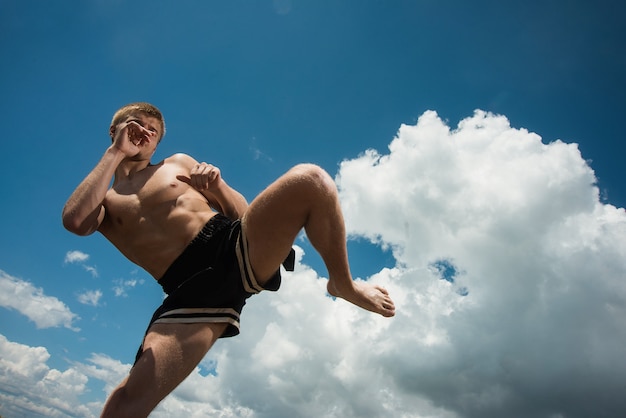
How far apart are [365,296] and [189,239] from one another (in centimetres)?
170

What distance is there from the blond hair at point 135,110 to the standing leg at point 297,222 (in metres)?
2.01

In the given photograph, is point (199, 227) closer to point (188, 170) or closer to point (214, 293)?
point (214, 293)

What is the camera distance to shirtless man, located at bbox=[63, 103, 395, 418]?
3.34m

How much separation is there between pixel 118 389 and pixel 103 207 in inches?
67.2

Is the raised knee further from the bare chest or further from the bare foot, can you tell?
the bare chest

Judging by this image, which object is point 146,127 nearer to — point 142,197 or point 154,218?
point 142,197

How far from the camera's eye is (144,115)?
4.70 m

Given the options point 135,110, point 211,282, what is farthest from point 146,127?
point 211,282

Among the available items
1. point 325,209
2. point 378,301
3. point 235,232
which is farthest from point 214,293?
point 378,301

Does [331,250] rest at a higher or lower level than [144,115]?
lower

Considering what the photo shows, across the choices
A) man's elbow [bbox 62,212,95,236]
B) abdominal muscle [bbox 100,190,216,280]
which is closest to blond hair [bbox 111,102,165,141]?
abdominal muscle [bbox 100,190,216,280]

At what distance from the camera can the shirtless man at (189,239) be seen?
334 cm

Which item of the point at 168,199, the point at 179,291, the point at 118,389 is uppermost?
the point at 168,199

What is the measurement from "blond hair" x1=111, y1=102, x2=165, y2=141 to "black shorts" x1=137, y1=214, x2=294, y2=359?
5.49 feet
